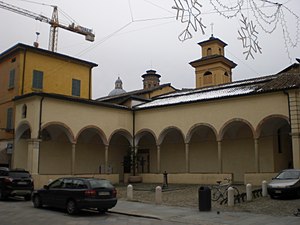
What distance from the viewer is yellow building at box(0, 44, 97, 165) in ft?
84.3

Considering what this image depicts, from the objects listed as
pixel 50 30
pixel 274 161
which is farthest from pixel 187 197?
pixel 50 30

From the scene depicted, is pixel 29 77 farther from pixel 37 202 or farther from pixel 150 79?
pixel 150 79

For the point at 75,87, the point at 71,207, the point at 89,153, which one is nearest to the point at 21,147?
the point at 89,153

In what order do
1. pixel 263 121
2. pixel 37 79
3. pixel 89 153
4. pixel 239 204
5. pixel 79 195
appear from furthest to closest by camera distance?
pixel 89 153
pixel 37 79
pixel 263 121
pixel 239 204
pixel 79 195

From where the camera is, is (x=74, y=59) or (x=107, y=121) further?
(x=74, y=59)

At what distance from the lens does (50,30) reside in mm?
50531

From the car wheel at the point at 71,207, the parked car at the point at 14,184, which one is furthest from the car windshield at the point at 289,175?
the parked car at the point at 14,184

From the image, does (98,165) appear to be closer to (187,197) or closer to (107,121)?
→ (107,121)

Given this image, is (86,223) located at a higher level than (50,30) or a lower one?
lower

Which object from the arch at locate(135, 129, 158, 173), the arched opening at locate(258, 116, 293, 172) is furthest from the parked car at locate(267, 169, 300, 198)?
the arch at locate(135, 129, 158, 173)

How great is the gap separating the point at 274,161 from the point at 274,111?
14.1ft

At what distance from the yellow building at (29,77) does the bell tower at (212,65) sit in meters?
15.1

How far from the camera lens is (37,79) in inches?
1092

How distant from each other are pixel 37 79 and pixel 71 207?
16964 mm
